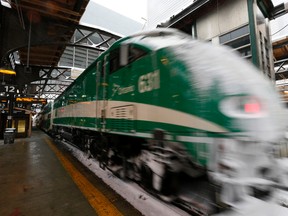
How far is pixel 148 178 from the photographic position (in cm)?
306

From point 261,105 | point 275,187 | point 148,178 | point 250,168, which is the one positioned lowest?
point 148,178

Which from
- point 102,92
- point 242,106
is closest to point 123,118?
point 102,92

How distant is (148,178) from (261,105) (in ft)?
6.75

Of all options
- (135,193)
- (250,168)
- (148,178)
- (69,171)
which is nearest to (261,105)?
(250,168)

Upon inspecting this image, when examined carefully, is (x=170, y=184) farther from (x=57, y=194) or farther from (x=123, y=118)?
(x=57, y=194)

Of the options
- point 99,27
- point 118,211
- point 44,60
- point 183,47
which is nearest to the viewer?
point 183,47

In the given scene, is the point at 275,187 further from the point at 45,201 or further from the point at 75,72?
the point at 75,72

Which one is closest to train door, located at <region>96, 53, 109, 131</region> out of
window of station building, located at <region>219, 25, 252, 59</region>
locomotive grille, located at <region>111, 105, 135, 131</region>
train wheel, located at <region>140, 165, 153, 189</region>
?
locomotive grille, located at <region>111, 105, 135, 131</region>

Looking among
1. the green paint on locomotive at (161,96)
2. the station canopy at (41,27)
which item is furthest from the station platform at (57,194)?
the station canopy at (41,27)

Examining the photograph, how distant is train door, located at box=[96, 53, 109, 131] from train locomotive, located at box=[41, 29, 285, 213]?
0.62 meters

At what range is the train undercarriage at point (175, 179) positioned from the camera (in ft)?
6.63

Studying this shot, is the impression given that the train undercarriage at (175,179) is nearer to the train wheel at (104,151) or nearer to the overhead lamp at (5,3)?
the train wheel at (104,151)

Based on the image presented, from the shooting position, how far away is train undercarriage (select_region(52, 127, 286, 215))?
202cm

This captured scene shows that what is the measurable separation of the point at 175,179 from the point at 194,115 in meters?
1.16
